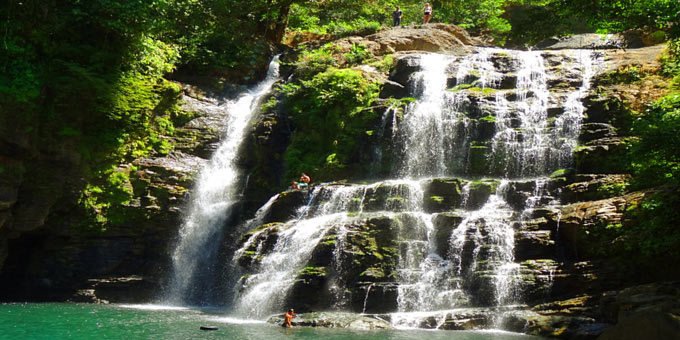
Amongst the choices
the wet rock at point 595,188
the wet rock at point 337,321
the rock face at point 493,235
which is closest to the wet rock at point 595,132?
the rock face at point 493,235

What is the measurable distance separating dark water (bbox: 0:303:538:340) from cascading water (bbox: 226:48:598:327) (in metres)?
1.34

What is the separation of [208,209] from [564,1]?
14290 millimetres

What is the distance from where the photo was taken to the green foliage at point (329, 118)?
22922 millimetres

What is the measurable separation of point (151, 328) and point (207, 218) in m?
8.12

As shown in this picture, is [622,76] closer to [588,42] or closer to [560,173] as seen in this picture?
[560,173]

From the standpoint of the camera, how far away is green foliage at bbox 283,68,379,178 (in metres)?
22.9

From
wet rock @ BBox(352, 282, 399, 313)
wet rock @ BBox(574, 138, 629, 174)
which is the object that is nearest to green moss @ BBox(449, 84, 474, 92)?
wet rock @ BBox(574, 138, 629, 174)

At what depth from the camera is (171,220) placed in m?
21.2

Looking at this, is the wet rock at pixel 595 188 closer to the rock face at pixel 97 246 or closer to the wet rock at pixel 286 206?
the wet rock at pixel 286 206

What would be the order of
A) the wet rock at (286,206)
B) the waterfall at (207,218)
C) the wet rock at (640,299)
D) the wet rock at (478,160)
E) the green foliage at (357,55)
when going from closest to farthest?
the wet rock at (640,299)
the wet rock at (286,206)
the waterfall at (207,218)
the wet rock at (478,160)
the green foliage at (357,55)

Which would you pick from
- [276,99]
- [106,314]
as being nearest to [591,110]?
[276,99]

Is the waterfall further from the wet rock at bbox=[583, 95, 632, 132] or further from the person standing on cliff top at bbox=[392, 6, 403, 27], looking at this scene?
the wet rock at bbox=[583, 95, 632, 132]

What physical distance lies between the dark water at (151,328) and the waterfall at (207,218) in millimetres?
3486

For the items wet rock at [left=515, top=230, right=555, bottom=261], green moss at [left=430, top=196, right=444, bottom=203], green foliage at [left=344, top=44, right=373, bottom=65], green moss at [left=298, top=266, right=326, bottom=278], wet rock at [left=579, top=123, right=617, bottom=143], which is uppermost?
green foliage at [left=344, top=44, right=373, bottom=65]
